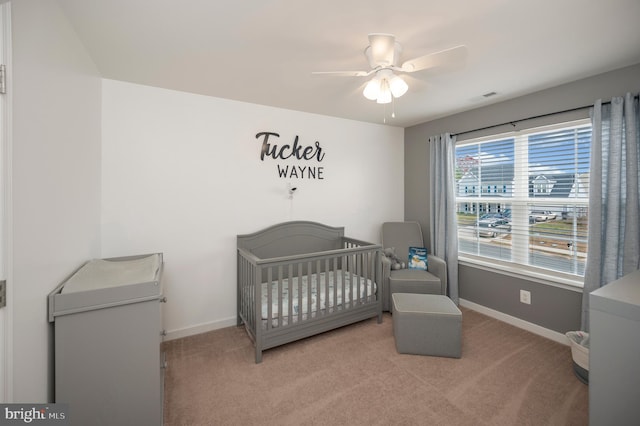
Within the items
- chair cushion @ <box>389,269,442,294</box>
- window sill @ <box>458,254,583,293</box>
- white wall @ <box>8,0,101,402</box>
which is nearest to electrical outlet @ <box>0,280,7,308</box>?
white wall @ <box>8,0,101,402</box>

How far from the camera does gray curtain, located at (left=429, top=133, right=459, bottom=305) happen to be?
10.5 ft

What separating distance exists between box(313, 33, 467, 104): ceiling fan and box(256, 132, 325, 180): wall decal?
1.27 meters

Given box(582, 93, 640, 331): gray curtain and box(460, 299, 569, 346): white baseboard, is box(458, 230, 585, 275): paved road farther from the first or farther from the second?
box(460, 299, 569, 346): white baseboard

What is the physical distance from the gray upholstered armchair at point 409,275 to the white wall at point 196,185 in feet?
3.08

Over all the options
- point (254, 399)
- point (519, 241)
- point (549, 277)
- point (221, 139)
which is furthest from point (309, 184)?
point (549, 277)

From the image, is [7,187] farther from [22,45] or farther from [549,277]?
[549,277]

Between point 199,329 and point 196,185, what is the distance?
1404 mm

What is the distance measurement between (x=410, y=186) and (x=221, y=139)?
2648mm

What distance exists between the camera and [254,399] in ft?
5.60

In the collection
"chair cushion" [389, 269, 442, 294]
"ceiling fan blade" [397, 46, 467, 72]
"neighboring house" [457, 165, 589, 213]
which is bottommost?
"chair cushion" [389, 269, 442, 294]

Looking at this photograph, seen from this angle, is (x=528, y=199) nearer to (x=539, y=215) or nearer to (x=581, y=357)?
(x=539, y=215)

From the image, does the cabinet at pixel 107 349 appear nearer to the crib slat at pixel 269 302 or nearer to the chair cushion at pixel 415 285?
the crib slat at pixel 269 302

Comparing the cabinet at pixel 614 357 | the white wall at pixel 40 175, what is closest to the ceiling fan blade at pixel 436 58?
the cabinet at pixel 614 357

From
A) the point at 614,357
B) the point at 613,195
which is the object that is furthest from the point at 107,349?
the point at 613,195
